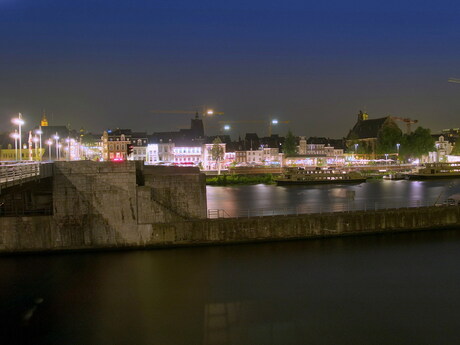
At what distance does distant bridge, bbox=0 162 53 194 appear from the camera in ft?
50.0

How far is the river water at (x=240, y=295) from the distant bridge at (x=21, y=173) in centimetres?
422

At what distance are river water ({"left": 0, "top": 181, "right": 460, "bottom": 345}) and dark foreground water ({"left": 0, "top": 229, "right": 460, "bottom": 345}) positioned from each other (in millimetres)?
45

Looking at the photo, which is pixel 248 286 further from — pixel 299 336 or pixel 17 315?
pixel 17 315

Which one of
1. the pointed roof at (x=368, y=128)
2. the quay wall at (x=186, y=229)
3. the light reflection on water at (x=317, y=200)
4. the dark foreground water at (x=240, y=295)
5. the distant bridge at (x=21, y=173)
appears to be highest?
the pointed roof at (x=368, y=128)

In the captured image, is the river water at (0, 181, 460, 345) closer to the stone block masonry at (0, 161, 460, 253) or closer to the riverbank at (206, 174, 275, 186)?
the stone block masonry at (0, 161, 460, 253)

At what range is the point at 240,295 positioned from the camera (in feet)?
56.6

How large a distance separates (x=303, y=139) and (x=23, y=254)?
117029mm

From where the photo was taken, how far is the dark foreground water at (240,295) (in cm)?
1412

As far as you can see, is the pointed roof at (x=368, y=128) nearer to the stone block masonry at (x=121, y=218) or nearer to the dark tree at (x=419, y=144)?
the dark tree at (x=419, y=144)

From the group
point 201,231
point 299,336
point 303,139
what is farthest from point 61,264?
point 303,139

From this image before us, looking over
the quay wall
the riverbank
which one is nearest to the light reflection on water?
the quay wall

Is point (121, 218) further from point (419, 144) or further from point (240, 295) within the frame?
point (419, 144)

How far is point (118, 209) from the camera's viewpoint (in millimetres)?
20906

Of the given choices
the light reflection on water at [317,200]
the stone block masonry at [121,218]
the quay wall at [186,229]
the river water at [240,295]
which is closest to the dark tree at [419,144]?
the light reflection on water at [317,200]
